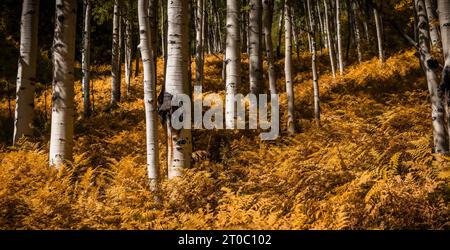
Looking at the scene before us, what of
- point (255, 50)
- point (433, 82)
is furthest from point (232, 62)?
point (433, 82)

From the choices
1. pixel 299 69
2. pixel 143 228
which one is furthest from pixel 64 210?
pixel 299 69

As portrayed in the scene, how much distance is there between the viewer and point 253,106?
11.2m

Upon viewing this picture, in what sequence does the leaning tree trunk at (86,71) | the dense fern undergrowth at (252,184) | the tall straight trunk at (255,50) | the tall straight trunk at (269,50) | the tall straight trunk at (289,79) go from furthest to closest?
the leaning tree trunk at (86,71)
the tall straight trunk at (269,50)
the tall straight trunk at (255,50)
the tall straight trunk at (289,79)
the dense fern undergrowth at (252,184)

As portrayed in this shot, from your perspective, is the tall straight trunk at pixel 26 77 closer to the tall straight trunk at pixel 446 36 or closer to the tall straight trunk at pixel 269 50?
the tall straight trunk at pixel 269 50

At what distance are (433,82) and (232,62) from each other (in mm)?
5016

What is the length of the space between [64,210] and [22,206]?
63 centimetres

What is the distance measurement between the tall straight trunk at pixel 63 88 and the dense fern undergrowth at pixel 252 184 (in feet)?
1.18

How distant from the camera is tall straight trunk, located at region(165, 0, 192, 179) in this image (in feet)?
20.3

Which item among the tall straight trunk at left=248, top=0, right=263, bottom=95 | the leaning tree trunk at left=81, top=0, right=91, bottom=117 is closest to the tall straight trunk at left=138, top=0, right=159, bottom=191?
the tall straight trunk at left=248, top=0, right=263, bottom=95

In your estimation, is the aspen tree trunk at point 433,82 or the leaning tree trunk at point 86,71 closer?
the aspen tree trunk at point 433,82

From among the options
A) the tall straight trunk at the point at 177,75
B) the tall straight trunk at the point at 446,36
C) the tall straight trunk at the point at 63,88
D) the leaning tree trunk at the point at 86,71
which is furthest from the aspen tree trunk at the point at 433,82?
the leaning tree trunk at the point at 86,71

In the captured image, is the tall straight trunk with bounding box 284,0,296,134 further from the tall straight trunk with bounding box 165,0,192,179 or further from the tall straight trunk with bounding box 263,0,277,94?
the tall straight trunk with bounding box 165,0,192,179

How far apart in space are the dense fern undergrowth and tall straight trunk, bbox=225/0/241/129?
2.24 ft

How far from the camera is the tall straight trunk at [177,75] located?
243 inches
